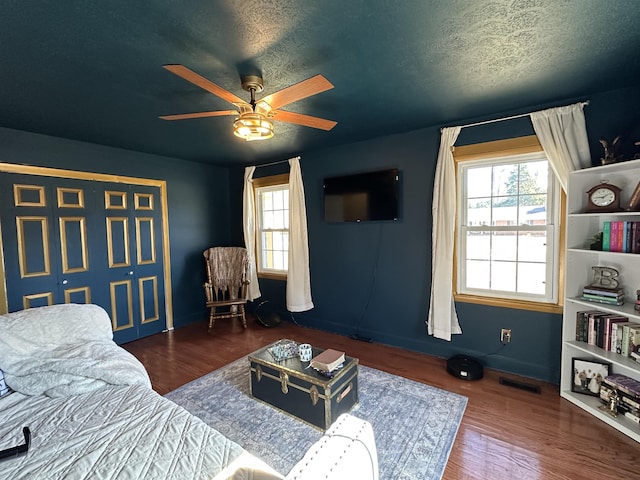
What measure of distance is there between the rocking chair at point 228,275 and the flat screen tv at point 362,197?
154 cm

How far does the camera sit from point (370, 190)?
3.25 metres

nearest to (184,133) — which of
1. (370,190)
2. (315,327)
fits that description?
(370,190)

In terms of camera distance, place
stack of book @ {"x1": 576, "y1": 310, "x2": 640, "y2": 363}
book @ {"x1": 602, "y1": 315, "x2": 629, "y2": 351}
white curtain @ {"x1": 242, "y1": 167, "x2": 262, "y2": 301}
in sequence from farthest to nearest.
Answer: white curtain @ {"x1": 242, "y1": 167, "x2": 262, "y2": 301}, book @ {"x1": 602, "y1": 315, "x2": 629, "y2": 351}, stack of book @ {"x1": 576, "y1": 310, "x2": 640, "y2": 363}

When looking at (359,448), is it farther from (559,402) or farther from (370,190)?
(370,190)

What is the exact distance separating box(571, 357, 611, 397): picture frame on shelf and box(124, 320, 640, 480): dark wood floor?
179mm

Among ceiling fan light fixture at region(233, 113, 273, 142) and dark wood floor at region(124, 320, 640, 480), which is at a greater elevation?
ceiling fan light fixture at region(233, 113, 273, 142)

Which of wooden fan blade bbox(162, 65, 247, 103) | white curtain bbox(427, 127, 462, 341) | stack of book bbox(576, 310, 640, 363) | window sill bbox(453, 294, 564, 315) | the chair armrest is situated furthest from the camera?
white curtain bbox(427, 127, 462, 341)

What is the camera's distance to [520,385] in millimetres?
2385

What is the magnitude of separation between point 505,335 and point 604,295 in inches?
32.0

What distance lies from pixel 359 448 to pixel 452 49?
195cm

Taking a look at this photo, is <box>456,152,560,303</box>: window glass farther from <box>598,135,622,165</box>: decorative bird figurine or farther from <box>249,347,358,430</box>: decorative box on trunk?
<box>249,347,358,430</box>: decorative box on trunk

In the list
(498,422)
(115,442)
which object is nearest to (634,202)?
(498,422)

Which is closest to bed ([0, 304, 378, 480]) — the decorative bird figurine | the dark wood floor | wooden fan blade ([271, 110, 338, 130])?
the dark wood floor

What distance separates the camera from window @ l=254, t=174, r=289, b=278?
418 cm
